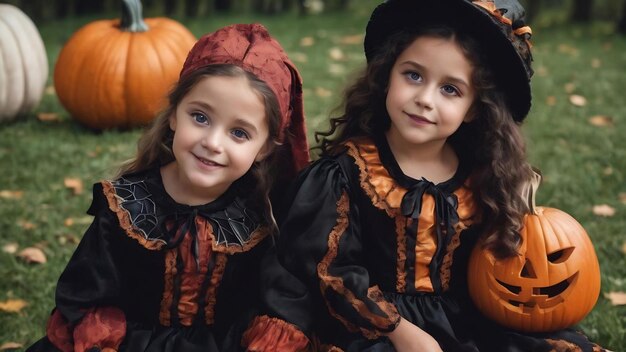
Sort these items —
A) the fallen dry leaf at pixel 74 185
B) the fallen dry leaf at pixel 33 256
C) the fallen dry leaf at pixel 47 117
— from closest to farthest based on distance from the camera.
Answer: the fallen dry leaf at pixel 33 256 < the fallen dry leaf at pixel 74 185 < the fallen dry leaf at pixel 47 117

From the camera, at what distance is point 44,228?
3.80 m

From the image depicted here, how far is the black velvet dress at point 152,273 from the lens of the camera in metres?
2.38

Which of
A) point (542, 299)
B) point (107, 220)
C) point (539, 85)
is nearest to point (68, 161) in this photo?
point (107, 220)

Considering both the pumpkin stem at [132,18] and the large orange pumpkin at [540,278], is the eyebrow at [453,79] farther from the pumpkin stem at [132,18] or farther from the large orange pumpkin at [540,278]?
the pumpkin stem at [132,18]

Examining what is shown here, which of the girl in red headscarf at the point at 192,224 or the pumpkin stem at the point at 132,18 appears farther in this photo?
the pumpkin stem at the point at 132,18

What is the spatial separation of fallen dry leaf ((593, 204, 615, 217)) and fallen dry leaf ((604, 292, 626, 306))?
0.85 meters

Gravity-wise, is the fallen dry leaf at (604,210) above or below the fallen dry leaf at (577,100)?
above

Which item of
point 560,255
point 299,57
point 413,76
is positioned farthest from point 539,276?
point 299,57

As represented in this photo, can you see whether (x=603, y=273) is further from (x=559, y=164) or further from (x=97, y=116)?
(x=97, y=116)

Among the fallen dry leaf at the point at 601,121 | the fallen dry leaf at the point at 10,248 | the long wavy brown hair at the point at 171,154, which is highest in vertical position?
the long wavy brown hair at the point at 171,154

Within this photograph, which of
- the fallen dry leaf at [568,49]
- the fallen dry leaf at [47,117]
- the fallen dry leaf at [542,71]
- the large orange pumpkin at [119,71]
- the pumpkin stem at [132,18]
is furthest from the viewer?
the fallen dry leaf at [568,49]

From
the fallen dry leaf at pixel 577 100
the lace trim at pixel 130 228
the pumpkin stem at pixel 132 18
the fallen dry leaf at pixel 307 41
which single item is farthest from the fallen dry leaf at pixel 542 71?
the lace trim at pixel 130 228

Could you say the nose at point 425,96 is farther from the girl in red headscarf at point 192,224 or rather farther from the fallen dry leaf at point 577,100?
the fallen dry leaf at point 577,100

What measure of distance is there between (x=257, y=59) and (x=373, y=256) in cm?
76
